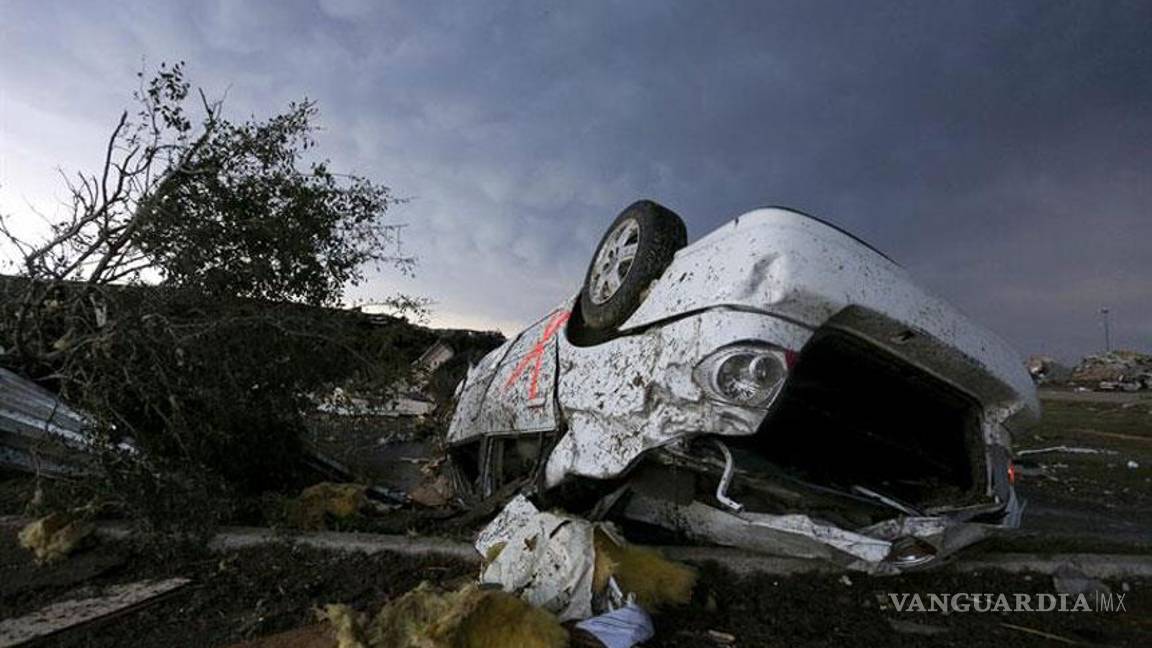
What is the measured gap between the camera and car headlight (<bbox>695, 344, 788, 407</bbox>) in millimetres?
2422

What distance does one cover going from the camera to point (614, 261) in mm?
3451

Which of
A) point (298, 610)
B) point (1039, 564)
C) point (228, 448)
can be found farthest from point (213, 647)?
point (1039, 564)

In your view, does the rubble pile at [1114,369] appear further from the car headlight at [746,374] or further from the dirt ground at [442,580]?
the car headlight at [746,374]

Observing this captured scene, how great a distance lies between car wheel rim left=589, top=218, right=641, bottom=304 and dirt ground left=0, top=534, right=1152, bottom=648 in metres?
1.39

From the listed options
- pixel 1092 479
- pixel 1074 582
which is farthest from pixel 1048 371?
pixel 1074 582

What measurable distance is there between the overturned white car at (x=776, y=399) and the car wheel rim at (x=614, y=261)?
0.04ft

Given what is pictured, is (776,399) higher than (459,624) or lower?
higher

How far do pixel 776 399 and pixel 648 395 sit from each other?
49 centimetres

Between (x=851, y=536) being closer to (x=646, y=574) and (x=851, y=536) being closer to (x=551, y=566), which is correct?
(x=646, y=574)

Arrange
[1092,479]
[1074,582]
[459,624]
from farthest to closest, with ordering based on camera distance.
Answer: [1092,479]
[1074,582]
[459,624]

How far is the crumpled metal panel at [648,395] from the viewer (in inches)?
97.0

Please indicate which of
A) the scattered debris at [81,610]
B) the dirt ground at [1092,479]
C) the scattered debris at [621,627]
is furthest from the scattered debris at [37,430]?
the dirt ground at [1092,479]

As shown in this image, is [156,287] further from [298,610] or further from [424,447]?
[424,447]

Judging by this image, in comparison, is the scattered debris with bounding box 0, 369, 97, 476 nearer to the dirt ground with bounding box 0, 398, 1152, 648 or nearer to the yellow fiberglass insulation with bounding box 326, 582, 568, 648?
the dirt ground with bounding box 0, 398, 1152, 648
